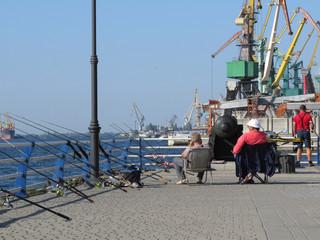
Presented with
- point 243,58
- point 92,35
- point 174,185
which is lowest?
point 174,185

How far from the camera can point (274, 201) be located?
382 inches

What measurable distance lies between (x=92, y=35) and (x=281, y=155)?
649 centimetres

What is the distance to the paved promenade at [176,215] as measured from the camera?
21.7ft

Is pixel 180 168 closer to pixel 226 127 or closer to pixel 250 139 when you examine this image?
pixel 250 139

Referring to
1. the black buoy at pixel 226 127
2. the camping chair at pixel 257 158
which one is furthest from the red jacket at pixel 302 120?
the camping chair at pixel 257 158

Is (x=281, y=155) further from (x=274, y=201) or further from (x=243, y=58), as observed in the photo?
(x=243, y=58)

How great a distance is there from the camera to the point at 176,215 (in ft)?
26.8

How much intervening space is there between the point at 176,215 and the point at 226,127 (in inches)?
408

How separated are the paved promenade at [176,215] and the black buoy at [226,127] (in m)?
5.86

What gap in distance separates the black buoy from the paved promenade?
5860 millimetres

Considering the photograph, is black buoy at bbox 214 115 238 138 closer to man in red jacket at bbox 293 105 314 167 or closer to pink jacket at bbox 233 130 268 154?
man in red jacket at bbox 293 105 314 167

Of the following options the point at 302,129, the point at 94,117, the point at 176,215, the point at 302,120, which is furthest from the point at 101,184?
the point at 302,120

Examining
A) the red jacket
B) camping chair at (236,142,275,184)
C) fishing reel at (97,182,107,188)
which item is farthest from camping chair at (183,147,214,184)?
the red jacket

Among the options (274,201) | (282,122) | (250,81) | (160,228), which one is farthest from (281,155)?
(250,81)
